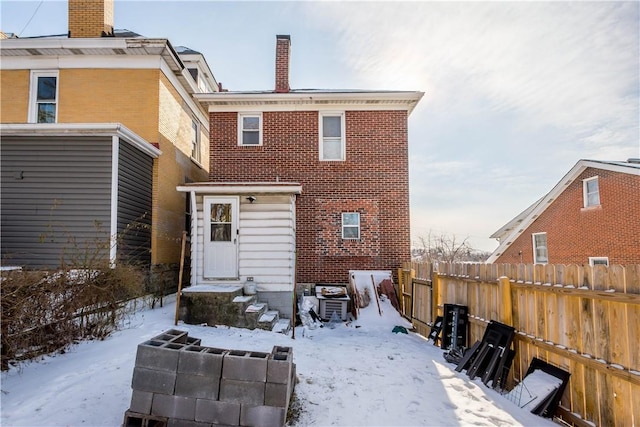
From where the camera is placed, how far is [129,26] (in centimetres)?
1398

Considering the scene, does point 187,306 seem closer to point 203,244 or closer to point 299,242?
point 203,244

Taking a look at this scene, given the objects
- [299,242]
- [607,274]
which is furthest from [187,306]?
[607,274]

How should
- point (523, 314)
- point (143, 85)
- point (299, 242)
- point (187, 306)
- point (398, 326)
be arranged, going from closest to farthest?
point (523, 314) < point (187, 306) < point (398, 326) < point (143, 85) < point (299, 242)

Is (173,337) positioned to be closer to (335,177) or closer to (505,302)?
(505,302)

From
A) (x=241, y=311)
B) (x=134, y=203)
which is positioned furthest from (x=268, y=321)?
(x=134, y=203)

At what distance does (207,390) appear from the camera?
141 inches

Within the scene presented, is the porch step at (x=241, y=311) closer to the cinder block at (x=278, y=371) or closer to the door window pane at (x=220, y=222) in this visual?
the door window pane at (x=220, y=222)

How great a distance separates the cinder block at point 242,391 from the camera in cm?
355

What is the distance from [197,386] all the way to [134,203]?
23.6 feet

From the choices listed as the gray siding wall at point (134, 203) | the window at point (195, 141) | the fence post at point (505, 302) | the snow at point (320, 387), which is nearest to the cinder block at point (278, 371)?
the snow at point (320, 387)

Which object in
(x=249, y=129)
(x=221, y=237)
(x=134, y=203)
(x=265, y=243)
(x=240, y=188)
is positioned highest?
(x=249, y=129)

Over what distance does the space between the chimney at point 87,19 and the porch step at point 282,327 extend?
10.4 m

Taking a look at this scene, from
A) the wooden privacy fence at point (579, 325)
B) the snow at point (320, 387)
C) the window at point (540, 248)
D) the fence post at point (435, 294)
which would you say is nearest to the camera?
the wooden privacy fence at point (579, 325)

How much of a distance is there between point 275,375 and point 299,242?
819 centimetres
